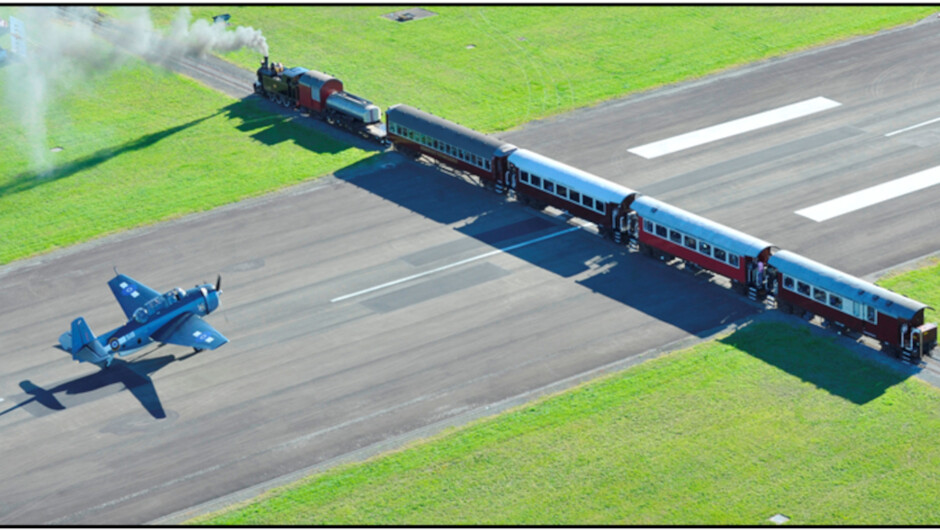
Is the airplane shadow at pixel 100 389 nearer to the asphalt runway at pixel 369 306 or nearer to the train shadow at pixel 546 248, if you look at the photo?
the asphalt runway at pixel 369 306

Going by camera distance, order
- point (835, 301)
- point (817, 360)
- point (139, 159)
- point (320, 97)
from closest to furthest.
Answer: point (817, 360) → point (835, 301) → point (139, 159) → point (320, 97)

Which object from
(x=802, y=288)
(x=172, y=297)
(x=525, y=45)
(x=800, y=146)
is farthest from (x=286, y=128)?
(x=802, y=288)

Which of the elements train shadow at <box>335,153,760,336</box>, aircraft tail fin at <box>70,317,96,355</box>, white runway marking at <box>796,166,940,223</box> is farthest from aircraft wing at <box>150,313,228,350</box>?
white runway marking at <box>796,166,940,223</box>

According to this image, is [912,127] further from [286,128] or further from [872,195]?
[286,128]

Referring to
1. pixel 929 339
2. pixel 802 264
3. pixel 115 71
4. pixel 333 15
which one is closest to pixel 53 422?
pixel 802 264

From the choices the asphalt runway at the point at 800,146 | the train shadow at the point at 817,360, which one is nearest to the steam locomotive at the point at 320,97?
the asphalt runway at the point at 800,146

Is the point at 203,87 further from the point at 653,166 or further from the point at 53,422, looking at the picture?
the point at 53,422

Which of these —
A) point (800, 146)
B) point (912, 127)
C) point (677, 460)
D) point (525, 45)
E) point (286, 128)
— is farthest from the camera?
point (525, 45)
